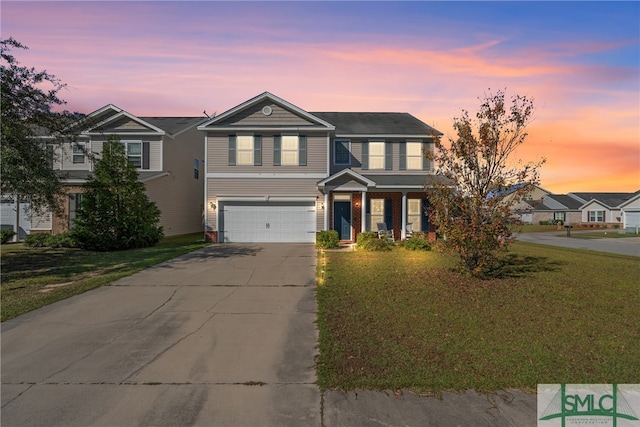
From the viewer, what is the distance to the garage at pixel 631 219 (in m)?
39.4

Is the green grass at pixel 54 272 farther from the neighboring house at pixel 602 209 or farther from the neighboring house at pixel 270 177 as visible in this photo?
the neighboring house at pixel 602 209

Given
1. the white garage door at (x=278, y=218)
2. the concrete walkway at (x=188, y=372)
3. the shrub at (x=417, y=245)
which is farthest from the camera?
the white garage door at (x=278, y=218)

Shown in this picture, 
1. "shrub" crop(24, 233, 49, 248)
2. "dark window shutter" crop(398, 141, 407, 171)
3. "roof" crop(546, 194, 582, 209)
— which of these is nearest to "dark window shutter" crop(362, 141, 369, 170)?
"dark window shutter" crop(398, 141, 407, 171)

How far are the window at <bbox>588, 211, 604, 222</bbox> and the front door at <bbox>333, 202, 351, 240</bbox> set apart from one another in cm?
5500

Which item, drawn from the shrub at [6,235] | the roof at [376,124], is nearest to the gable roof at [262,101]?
the roof at [376,124]

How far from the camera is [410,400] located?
12.2 ft

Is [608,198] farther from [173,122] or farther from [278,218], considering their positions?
[173,122]

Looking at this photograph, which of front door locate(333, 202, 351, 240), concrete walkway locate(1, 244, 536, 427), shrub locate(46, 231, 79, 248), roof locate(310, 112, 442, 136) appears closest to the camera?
concrete walkway locate(1, 244, 536, 427)

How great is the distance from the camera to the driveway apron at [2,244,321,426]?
3570 millimetres

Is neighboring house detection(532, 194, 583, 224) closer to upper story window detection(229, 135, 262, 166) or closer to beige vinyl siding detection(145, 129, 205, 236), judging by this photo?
upper story window detection(229, 135, 262, 166)

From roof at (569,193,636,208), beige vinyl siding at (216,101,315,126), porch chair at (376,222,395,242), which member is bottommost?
porch chair at (376,222,395,242)

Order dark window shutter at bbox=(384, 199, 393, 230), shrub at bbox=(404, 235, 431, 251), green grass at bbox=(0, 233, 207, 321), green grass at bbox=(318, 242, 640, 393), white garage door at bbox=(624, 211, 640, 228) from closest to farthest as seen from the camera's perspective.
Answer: green grass at bbox=(318, 242, 640, 393) < green grass at bbox=(0, 233, 207, 321) < shrub at bbox=(404, 235, 431, 251) < dark window shutter at bbox=(384, 199, 393, 230) < white garage door at bbox=(624, 211, 640, 228)

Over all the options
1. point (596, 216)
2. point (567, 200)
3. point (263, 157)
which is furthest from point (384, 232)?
point (567, 200)

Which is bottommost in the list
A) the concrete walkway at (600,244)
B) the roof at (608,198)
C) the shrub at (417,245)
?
the concrete walkway at (600,244)
